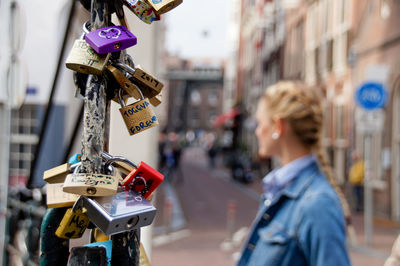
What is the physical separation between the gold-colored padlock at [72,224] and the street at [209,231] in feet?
15.3

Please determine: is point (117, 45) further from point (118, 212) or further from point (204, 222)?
point (204, 222)

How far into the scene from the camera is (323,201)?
1.62 m

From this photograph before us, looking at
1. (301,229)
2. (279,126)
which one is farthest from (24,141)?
(301,229)

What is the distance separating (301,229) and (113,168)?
0.93 meters

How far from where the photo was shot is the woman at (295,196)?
1.56 meters

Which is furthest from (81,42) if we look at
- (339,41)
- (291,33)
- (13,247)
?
(291,33)

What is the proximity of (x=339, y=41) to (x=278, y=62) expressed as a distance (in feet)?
34.7

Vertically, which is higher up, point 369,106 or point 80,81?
point 369,106

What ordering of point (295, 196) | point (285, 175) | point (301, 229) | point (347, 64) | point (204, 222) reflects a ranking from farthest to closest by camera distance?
point (347, 64) < point (204, 222) < point (285, 175) < point (295, 196) < point (301, 229)

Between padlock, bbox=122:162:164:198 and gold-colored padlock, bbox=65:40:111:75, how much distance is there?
Answer: 7.2 inches

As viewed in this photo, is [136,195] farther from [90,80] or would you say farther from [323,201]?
[323,201]

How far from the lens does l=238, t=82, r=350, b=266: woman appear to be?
1558 millimetres

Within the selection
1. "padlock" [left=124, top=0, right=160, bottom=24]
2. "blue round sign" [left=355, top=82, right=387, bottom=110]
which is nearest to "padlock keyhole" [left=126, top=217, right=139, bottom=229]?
"padlock" [left=124, top=0, right=160, bottom=24]

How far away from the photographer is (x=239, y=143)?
29.9 m
